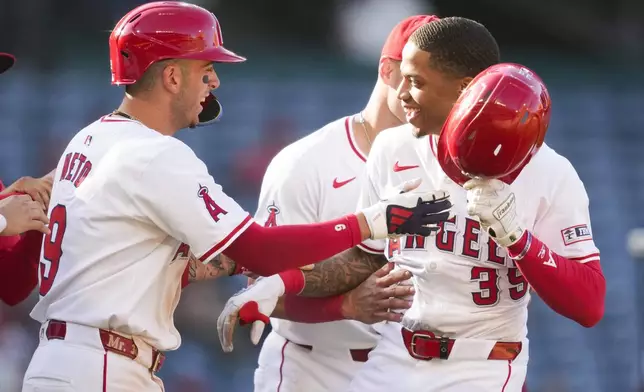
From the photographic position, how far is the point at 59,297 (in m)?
3.41

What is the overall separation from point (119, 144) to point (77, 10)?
8.67 metres

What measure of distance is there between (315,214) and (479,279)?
1.15 metres

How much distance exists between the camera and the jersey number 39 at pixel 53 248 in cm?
342

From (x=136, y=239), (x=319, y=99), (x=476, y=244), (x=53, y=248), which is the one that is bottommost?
(x=319, y=99)

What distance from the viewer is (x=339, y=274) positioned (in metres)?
4.05

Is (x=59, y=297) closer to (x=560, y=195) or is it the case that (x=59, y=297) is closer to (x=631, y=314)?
(x=560, y=195)

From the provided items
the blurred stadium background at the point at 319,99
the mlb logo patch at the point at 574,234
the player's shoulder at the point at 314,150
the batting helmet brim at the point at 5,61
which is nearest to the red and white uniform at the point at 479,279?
the mlb logo patch at the point at 574,234

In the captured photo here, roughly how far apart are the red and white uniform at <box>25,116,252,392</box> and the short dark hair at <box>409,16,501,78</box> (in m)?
0.79

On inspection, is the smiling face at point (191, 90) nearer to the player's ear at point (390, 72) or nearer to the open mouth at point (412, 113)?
the open mouth at point (412, 113)

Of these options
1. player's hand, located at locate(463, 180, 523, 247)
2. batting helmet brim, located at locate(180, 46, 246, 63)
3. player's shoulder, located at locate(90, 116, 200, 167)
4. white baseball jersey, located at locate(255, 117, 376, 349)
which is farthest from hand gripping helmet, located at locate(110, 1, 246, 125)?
player's hand, located at locate(463, 180, 523, 247)

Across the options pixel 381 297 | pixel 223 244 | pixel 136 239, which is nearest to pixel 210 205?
pixel 223 244

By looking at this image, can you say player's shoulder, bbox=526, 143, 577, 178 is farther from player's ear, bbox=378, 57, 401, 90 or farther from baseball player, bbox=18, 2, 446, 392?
player's ear, bbox=378, 57, 401, 90

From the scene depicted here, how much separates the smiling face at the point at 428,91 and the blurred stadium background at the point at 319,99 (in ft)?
18.1

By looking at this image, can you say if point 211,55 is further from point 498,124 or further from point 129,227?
point 498,124
